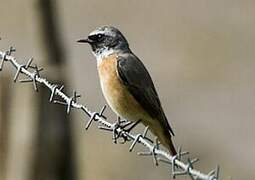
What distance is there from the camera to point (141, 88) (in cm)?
729

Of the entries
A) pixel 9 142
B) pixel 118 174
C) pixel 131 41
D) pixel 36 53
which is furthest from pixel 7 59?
pixel 131 41

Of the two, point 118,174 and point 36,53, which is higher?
point 36,53

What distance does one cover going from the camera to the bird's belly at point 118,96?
729 cm

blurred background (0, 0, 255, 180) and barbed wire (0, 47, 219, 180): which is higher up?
blurred background (0, 0, 255, 180)

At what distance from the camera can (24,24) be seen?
20.3 meters

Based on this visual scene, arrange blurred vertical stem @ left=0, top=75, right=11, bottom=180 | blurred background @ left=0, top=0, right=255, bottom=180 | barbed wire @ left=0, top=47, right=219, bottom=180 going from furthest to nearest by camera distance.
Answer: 1. blurred background @ left=0, top=0, right=255, bottom=180
2. blurred vertical stem @ left=0, top=75, right=11, bottom=180
3. barbed wire @ left=0, top=47, right=219, bottom=180

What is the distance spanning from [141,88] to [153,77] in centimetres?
1034

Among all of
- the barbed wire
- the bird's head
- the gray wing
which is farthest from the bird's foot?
the bird's head

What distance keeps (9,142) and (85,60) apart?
29.5ft

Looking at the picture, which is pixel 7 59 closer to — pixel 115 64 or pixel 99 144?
pixel 115 64

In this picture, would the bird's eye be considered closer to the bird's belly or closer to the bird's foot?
the bird's belly

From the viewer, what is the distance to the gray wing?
727 centimetres

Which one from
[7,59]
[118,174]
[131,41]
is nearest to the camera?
[7,59]

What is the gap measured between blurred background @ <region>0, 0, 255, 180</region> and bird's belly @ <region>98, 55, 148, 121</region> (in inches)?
81.9
